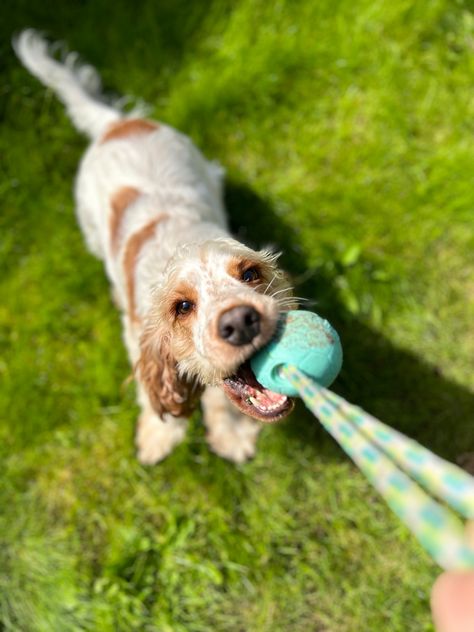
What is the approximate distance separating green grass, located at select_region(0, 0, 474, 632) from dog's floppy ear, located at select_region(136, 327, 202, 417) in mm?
851

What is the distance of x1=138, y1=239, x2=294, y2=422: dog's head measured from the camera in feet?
7.44

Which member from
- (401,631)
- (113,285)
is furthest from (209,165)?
(401,631)

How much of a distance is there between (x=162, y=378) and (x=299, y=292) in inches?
61.7

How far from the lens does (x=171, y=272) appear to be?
274 centimetres

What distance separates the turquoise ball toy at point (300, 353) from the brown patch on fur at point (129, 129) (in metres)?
2.33

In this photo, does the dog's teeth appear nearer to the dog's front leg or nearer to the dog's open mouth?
the dog's open mouth

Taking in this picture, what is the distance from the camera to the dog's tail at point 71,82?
4551 millimetres

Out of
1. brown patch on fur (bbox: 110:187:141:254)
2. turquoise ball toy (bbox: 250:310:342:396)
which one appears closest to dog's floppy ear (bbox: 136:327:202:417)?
turquoise ball toy (bbox: 250:310:342:396)

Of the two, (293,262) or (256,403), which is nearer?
(256,403)

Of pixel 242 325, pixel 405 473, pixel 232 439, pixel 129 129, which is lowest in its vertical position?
pixel 232 439

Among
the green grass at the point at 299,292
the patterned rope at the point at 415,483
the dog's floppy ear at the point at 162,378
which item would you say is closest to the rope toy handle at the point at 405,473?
the patterned rope at the point at 415,483

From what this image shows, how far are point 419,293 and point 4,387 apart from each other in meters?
3.11

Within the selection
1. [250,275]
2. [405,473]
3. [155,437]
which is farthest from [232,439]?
[405,473]

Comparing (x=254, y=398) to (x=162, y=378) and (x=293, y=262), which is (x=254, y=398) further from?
(x=293, y=262)
